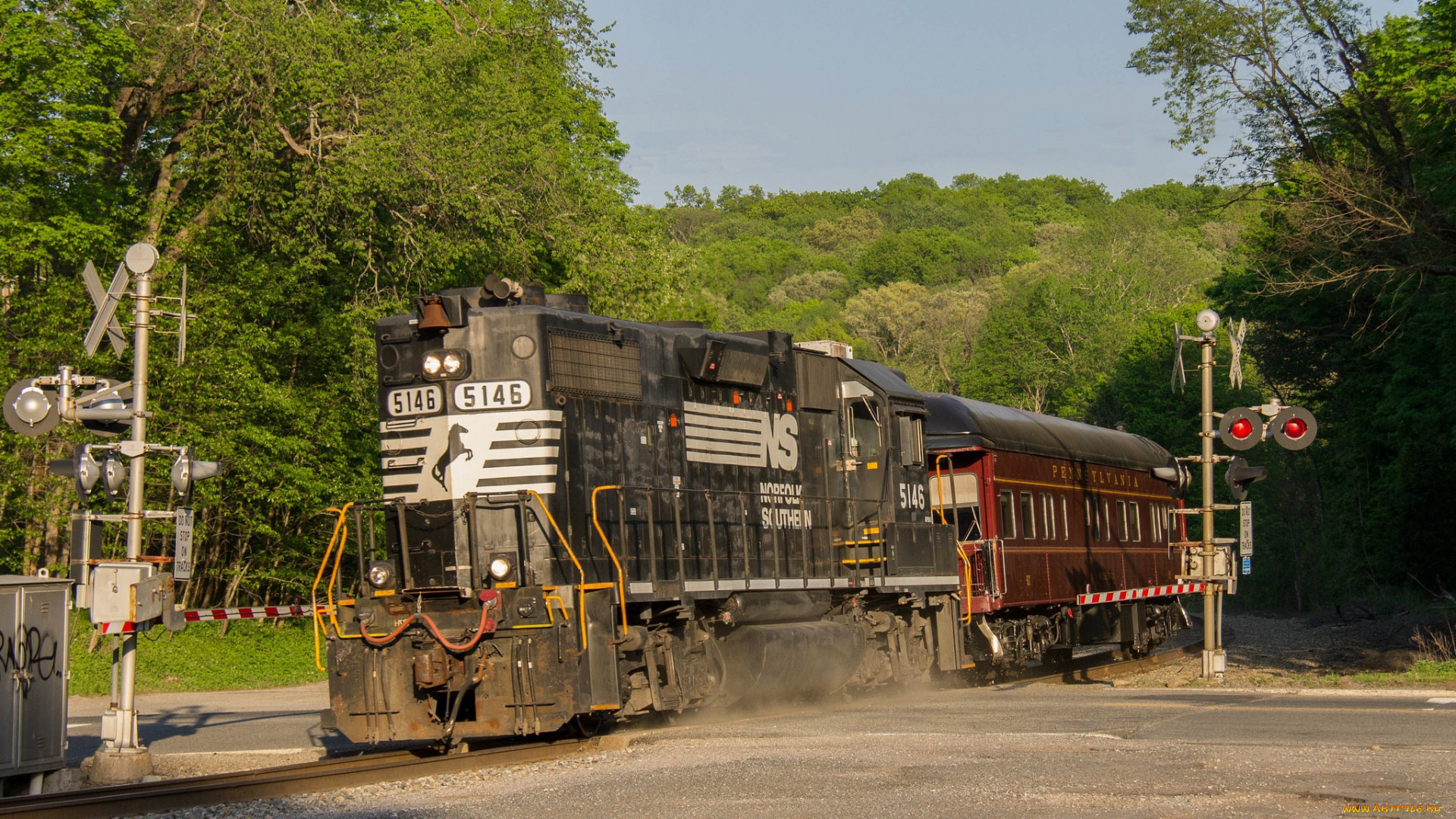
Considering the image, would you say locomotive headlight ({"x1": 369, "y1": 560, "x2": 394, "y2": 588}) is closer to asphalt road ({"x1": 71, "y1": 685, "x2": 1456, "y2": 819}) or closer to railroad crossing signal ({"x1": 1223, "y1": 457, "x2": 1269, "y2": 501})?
asphalt road ({"x1": 71, "y1": 685, "x2": 1456, "y2": 819})

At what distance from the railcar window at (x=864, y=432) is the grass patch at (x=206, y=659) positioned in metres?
13.4

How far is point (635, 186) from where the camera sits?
40.8 meters

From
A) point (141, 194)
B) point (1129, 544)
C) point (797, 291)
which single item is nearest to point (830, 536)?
point (1129, 544)

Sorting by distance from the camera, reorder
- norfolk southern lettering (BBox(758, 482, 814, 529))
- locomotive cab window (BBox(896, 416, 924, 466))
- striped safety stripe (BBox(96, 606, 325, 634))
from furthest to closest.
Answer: locomotive cab window (BBox(896, 416, 924, 466)) < norfolk southern lettering (BBox(758, 482, 814, 529)) < striped safety stripe (BBox(96, 606, 325, 634))

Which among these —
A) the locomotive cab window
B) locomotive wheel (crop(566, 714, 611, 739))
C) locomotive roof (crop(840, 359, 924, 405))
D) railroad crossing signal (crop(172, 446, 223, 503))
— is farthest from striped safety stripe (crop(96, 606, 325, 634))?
the locomotive cab window

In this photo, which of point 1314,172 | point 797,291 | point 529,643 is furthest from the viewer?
point 797,291

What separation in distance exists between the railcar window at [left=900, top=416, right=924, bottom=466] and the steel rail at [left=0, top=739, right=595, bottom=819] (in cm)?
664

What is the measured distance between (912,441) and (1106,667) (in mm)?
7341

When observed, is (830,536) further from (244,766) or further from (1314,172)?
(1314,172)

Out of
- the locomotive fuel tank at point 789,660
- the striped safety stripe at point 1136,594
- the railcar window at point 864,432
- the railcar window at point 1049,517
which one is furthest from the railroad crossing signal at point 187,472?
the striped safety stripe at point 1136,594

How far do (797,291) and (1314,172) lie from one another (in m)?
97.1

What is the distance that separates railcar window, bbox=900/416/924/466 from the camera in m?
17.7

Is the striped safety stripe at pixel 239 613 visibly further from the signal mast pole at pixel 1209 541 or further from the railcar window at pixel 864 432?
the signal mast pole at pixel 1209 541

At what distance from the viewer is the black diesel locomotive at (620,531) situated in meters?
12.1
